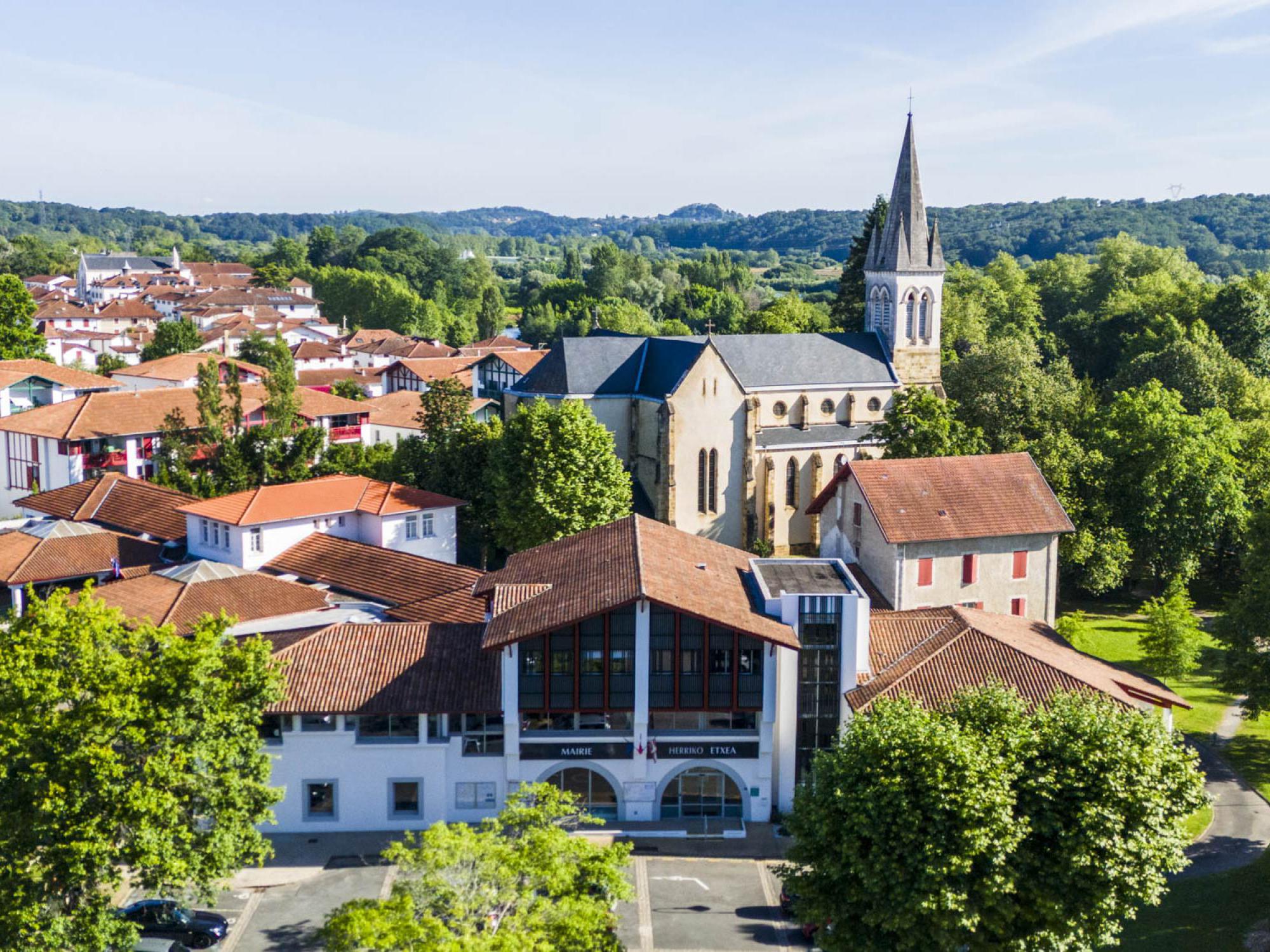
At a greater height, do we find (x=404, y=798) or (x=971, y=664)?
(x=971, y=664)

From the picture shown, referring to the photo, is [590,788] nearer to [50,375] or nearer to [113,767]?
[113,767]

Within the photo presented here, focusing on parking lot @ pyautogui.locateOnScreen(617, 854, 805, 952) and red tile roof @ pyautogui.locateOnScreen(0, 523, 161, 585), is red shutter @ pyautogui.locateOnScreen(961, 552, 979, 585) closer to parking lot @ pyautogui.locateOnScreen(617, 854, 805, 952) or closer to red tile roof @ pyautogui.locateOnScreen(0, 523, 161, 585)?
parking lot @ pyautogui.locateOnScreen(617, 854, 805, 952)

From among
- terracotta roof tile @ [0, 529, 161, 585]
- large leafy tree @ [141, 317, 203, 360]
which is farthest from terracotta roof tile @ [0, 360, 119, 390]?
terracotta roof tile @ [0, 529, 161, 585]

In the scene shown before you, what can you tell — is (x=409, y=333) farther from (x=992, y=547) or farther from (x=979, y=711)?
(x=979, y=711)

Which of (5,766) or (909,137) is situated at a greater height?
(909,137)

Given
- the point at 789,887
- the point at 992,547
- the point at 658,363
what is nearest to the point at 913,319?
the point at 658,363

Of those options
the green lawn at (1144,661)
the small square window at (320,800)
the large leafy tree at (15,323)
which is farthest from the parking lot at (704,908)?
the large leafy tree at (15,323)

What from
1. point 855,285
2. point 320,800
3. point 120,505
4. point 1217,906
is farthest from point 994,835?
point 855,285
